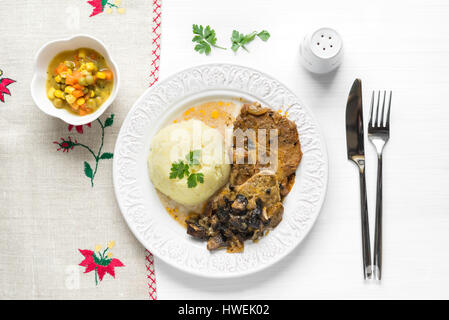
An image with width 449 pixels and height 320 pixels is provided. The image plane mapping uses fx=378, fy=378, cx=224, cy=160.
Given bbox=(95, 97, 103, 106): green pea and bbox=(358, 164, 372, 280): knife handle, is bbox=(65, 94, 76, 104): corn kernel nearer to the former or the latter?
bbox=(95, 97, 103, 106): green pea

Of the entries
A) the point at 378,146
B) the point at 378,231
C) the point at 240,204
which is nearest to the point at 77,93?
the point at 240,204

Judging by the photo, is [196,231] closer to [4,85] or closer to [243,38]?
[243,38]

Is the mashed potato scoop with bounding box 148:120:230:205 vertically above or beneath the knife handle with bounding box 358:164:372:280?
above

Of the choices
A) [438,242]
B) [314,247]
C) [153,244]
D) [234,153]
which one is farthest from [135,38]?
[438,242]

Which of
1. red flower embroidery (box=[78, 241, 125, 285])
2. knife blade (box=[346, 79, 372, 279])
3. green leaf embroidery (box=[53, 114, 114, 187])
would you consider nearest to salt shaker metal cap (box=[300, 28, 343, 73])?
knife blade (box=[346, 79, 372, 279])

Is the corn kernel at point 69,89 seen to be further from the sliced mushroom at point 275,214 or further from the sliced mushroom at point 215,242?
the sliced mushroom at point 275,214

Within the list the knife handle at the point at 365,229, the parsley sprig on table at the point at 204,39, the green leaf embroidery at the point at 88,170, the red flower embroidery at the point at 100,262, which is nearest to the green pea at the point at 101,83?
the green leaf embroidery at the point at 88,170

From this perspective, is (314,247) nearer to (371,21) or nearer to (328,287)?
(328,287)
